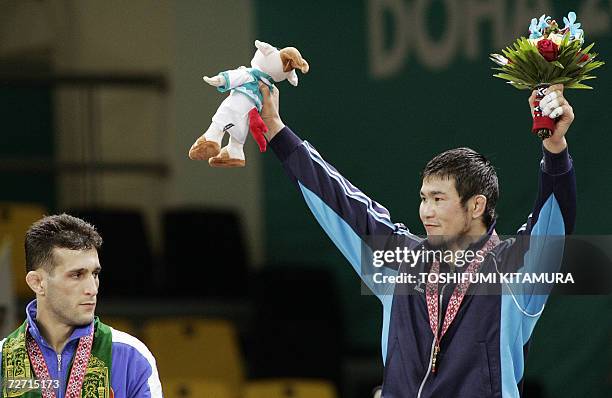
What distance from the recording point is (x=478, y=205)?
3709 mm

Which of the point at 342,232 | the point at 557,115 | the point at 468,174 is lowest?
the point at 342,232

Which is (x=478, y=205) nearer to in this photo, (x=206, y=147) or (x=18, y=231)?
(x=206, y=147)

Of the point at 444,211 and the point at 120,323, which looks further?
the point at 120,323

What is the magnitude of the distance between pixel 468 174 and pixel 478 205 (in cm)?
10

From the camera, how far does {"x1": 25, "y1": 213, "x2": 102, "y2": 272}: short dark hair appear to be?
3.66m

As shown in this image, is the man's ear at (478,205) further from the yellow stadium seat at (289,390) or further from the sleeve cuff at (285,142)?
the yellow stadium seat at (289,390)

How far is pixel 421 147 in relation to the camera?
734 centimetres

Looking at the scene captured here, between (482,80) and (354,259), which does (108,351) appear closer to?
(354,259)

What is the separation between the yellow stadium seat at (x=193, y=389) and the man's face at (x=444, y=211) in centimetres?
298

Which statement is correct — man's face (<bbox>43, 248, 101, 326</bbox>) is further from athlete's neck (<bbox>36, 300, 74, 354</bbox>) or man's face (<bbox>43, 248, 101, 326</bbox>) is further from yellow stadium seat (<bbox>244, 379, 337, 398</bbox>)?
yellow stadium seat (<bbox>244, 379, 337, 398</bbox>)

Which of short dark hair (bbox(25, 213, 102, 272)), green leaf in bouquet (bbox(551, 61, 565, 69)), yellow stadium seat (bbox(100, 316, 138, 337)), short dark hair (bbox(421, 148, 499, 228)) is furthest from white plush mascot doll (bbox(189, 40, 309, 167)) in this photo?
yellow stadium seat (bbox(100, 316, 138, 337))

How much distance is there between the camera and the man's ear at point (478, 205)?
3.70 m

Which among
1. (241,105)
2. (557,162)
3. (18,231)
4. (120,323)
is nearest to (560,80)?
(557,162)

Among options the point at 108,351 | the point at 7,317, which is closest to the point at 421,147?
the point at 7,317
